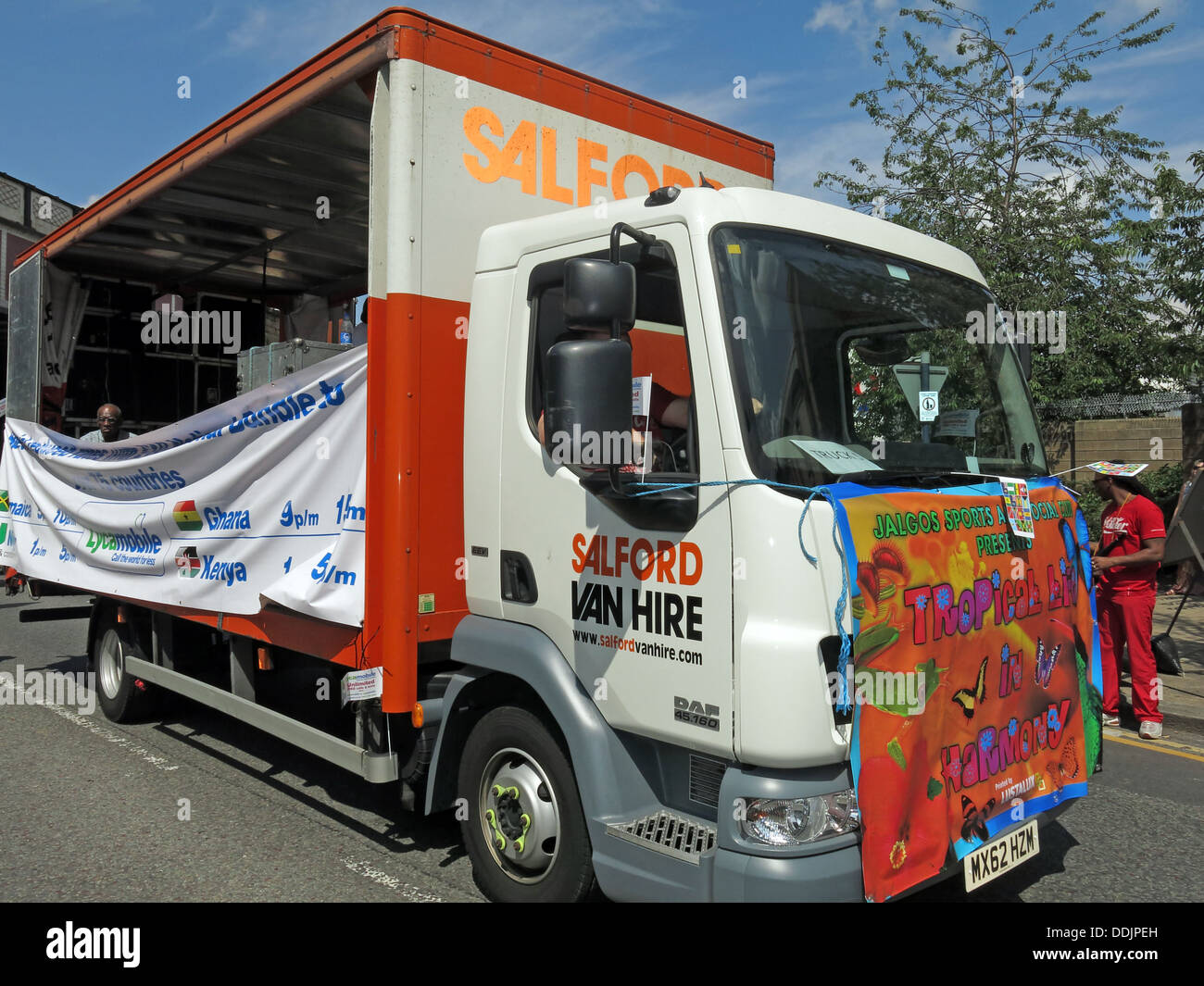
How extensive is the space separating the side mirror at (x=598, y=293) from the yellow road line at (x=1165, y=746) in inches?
202

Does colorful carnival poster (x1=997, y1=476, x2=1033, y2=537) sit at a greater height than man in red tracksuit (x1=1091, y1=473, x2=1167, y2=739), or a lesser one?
greater

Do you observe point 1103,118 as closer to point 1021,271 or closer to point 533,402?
point 1021,271

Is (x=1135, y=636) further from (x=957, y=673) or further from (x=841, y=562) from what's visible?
(x=841, y=562)

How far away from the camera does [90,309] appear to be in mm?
7473

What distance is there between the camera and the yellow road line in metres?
6.16

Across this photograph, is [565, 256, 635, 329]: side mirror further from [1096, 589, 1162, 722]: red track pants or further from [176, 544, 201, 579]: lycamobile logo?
[1096, 589, 1162, 722]: red track pants

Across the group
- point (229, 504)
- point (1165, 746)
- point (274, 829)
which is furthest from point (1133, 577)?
point (229, 504)

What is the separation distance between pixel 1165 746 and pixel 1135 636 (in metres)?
0.72

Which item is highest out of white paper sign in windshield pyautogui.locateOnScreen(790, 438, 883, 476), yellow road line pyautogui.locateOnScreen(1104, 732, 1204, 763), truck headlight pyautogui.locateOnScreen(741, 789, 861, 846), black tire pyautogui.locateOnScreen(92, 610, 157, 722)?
white paper sign in windshield pyautogui.locateOnScreen(790, 438, 883, 476)

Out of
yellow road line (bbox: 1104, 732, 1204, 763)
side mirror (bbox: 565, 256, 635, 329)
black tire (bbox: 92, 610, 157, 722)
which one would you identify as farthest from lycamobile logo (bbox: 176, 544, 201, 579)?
yellow road line (bbox: 1104, 732, 1204, 763)

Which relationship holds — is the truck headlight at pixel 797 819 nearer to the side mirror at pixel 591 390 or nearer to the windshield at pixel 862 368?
the windshield at pixel 862 368

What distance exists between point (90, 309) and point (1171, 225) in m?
10.4

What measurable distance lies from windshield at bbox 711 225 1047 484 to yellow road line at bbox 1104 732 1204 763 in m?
3.43
